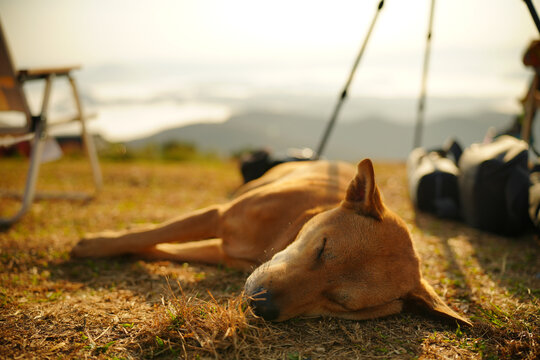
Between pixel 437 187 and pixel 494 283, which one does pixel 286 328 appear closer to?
pixel 494 283

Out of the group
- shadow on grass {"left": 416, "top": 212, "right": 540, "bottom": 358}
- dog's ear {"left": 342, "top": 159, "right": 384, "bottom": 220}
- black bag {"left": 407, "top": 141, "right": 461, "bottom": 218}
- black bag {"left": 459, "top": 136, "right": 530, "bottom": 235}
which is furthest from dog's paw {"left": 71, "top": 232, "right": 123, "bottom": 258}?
black bag {"left": 407, "top": 141, "right": 461, "bottom": 218}

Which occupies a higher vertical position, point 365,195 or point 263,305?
point 365,195

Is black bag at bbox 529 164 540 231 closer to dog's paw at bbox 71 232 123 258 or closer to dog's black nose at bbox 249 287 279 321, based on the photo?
dog's black nose at bbox 249 287 279 321

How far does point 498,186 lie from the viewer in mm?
3623

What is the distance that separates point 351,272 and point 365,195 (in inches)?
18.1

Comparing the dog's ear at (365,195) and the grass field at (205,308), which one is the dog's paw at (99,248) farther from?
the dog's ear at (365,195)

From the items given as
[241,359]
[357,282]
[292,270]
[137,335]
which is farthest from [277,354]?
[137,335]

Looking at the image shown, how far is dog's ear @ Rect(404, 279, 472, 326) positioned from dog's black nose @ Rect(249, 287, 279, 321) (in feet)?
2.65

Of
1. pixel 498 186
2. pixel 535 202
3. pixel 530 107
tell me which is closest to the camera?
pixel 535 202

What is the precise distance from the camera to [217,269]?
3033mm

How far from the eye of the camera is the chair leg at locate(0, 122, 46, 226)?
3885 mm

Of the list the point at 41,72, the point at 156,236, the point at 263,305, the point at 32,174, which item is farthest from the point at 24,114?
the point at 263,305

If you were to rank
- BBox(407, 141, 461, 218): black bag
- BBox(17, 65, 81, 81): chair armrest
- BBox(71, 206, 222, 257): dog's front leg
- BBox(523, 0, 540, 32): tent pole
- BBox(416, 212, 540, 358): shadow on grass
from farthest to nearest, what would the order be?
1. BBox(407, 141, 461, 218): black bag
2. BBox(17, 65, 81, 81): chair armrest
3. BBox(71, 206, 222, 257): dog's front leg
4. BBox(523, 0, 540, 32): tent pole
5. BBox(416, 212, 540, 358): shadow on grass

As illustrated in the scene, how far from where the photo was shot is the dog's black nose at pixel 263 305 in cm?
196
